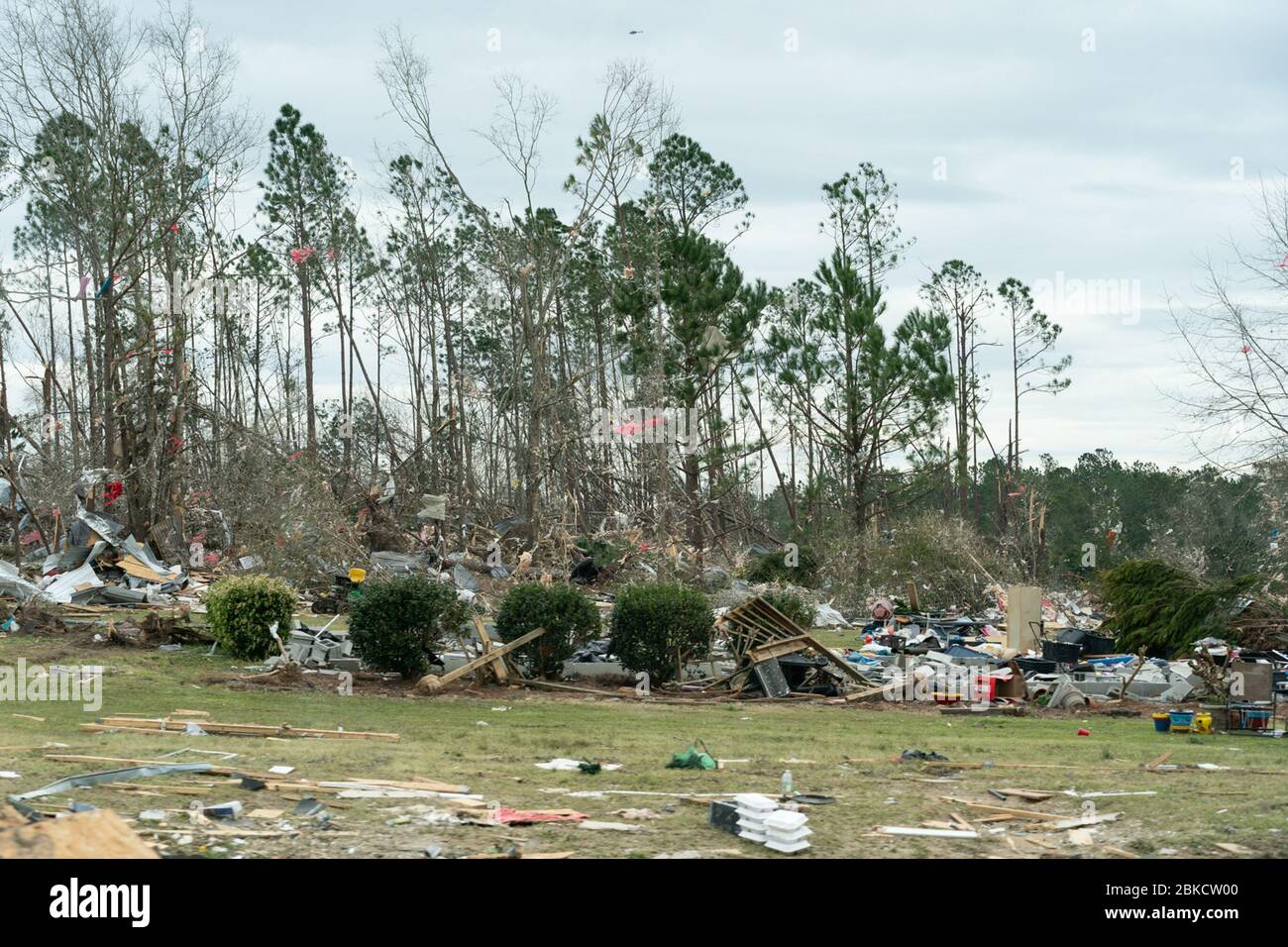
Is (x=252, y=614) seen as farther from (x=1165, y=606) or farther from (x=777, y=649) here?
(x=1165, y=606)

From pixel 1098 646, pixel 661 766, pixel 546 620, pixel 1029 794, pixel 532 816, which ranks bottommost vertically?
pixel 1098 646

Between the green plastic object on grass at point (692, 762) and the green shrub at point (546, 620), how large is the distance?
6228 mm

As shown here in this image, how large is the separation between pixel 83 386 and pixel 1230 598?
137 feet

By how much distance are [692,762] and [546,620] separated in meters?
6.38

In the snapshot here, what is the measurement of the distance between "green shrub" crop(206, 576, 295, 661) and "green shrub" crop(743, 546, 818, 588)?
14.8 meters

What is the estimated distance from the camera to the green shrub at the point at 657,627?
51.6 feet

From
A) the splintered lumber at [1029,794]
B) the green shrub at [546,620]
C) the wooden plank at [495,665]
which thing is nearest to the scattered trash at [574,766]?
the splintered lumber at [1029,794]

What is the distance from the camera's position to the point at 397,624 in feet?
50.7

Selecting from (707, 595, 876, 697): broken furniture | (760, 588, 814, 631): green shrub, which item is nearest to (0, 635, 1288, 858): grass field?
(707, 595, 876, 697): broken furniture

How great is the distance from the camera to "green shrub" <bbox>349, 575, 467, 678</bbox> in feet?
50.5

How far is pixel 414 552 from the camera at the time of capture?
A: 97.3 feet

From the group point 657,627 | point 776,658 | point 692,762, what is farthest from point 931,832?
point 657,627

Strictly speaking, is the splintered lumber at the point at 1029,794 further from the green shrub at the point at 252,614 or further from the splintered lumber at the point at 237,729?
the green shrub at the point at 252,614
